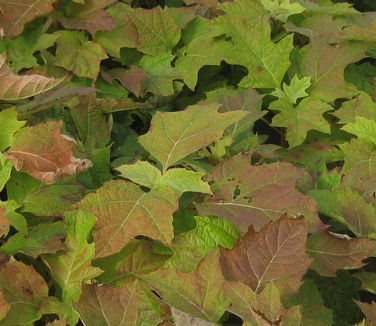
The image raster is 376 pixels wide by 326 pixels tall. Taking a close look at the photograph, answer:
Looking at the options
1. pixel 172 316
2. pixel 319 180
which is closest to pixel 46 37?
pixel 319 180

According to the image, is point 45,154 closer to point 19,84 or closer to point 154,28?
point 19,84

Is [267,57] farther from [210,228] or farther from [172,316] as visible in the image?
[172,316]

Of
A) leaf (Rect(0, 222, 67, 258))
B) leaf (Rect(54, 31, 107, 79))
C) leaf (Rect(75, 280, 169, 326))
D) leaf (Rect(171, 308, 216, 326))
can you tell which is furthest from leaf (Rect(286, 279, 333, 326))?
leaf (Rect(54, 31, 107, 79))

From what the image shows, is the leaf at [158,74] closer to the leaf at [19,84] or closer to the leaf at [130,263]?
the leaf at [19,84]

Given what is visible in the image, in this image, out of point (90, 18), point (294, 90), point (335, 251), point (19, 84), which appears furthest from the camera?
point (90, 18)

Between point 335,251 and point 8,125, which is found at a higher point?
point 8,125

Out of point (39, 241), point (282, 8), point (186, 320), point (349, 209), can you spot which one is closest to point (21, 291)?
Result: point (39, 241)
